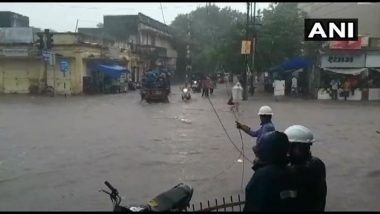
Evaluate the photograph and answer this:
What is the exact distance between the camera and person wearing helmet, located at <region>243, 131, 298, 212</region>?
10.2 ft

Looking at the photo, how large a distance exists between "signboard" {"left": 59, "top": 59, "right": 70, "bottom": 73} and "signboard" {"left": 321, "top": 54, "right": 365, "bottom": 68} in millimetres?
17591

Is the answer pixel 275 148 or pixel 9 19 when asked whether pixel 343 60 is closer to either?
pixel 275 148

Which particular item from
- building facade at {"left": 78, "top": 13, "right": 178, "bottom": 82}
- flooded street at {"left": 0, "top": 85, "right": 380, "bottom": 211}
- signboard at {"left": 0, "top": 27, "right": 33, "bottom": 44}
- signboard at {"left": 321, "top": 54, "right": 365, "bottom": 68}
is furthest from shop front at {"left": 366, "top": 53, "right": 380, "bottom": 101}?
building facade at {"left": 78, "top": 13, "right": 178, "bottom": 82}

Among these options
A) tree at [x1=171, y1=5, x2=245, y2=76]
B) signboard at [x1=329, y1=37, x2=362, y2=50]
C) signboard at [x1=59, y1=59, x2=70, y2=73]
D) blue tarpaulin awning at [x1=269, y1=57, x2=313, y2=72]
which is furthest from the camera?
tree at [x1=171, y1=5, x2=245, y2=76]

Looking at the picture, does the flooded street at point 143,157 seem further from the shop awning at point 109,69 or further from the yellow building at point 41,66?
the shop awning at point 109,69

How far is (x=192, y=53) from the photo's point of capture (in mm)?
68062

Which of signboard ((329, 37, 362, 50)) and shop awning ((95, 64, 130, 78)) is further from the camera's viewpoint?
shop awning ((95, 64, 130, 78))

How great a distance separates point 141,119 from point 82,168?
31.5ft

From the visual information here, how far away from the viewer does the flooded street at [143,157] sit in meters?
7.98

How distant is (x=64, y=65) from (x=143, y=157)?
26042mm

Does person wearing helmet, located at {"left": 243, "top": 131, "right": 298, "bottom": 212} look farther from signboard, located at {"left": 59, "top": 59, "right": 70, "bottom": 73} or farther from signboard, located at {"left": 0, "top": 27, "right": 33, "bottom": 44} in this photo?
signboard, located at {"left": 0, "top": 27, "right": 33, "bottom": 44}

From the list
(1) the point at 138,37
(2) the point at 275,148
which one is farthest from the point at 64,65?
(2) the point at 275,148

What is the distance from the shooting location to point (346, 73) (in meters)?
32.2

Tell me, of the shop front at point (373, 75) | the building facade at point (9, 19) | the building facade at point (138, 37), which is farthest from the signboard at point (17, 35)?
the shop front at point (373, 75)
